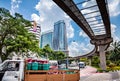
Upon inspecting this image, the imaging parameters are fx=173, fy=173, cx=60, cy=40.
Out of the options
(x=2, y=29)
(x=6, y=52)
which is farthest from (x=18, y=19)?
(x=6, y=52)

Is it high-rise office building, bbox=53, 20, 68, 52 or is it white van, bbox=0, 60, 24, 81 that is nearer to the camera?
white van, bbox=0, 60, 24, 81

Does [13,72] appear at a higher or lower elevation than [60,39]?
lower

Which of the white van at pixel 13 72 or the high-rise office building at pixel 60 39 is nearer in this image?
the white van at pixel 13 72

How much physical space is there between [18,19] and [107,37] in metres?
14.8

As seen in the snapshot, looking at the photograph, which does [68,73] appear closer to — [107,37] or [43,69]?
[43,69]

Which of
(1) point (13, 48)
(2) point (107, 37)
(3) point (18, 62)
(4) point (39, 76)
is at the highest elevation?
(2) point (107, 37)

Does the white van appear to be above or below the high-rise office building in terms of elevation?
below

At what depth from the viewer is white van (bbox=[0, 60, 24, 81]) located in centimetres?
891

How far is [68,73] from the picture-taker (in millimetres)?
10734

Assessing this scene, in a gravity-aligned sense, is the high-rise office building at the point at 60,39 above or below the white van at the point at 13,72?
above

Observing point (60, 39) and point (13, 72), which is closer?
point (13, 72)

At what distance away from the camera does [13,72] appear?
29.7ft

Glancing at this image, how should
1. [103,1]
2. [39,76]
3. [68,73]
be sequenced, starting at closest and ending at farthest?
1. [39,76]
2. [68,73]
3. [103,1]

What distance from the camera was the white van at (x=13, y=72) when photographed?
29.2 ft
